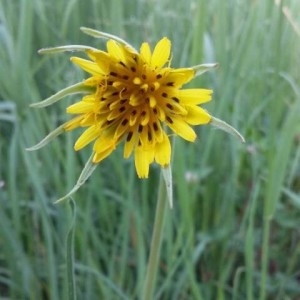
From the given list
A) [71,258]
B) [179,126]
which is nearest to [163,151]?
[179,126]

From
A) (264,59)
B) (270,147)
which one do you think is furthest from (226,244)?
(264,59)

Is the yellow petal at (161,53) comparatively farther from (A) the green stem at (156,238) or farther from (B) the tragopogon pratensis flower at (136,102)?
(A) the green stem at (156,238)

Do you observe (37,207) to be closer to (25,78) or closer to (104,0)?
(25,78)

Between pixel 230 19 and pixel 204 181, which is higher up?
pixel 230 19

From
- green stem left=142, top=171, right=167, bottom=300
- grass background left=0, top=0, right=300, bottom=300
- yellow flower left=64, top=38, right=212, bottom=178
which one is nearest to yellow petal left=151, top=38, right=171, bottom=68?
yellow flower left=64, top=38, right=212, bottom=178

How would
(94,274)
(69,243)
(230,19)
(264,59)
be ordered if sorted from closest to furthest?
(69,243), (94,274), (264,59), (230,19)

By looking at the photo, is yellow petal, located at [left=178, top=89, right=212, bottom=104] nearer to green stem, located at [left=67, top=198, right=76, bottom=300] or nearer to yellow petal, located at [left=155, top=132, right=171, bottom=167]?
yellow petal, located at [left=155, top=132, right=171, bottom=167]

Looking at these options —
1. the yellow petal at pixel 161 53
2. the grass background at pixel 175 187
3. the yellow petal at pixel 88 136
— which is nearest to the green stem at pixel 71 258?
the yellow petal at pixel 88 136

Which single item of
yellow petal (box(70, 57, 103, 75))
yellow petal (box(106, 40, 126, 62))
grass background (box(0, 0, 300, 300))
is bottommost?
grass background (box(0, 0, 300, 300))
